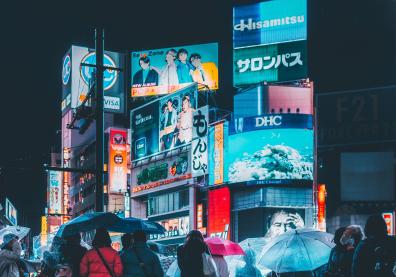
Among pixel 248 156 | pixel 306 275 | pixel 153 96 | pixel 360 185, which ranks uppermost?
pixel 153 96

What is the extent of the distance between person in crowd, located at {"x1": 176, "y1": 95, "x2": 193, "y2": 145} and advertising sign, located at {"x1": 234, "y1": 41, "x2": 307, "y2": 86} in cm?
600

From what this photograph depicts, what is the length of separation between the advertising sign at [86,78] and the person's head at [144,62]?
440 cm

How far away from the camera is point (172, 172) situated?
176 feet

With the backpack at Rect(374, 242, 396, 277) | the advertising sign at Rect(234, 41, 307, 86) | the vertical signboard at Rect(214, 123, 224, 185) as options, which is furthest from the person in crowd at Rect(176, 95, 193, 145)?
the backpack at Rect(374, 242, 396, 277)

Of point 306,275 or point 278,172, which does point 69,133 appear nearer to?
point 278,172

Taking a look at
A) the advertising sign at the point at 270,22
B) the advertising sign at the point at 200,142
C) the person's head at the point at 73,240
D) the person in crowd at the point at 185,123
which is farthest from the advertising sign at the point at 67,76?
the person's head at the point at 73,240

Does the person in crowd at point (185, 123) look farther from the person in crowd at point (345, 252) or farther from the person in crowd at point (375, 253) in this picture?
the person in crowd at point (375, 253)

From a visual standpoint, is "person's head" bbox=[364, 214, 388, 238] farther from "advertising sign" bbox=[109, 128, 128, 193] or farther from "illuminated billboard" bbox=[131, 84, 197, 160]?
"advertising sign" bbox=[109, 128, 128, 193]

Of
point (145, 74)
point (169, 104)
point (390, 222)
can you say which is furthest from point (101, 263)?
point (145, 74)

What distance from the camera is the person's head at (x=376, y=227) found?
25.5ft

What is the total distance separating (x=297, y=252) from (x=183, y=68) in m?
45.2

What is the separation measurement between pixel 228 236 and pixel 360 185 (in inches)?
1246

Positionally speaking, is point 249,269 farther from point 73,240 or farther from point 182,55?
point 182,55

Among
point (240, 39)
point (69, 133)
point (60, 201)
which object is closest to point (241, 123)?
point (240, 39)
